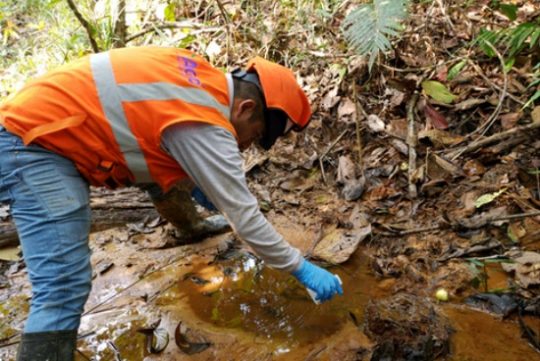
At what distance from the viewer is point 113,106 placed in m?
1.87

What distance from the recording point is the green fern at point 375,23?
2895 mm

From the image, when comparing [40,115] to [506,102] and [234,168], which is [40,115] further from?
[506,102]

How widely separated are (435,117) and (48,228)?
2.79 metres

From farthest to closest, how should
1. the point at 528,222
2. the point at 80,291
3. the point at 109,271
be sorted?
the point at 109,271
the point at 528,222
the point at 80,291

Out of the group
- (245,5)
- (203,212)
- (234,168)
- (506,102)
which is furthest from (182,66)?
(245,5)

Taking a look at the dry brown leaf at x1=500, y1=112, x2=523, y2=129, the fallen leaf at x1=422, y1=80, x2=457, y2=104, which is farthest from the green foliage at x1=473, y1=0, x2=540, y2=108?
the fallen leaf at x1=422, y1=80, x2=457, y2=104

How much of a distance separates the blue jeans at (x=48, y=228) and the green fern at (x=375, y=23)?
1.99 m

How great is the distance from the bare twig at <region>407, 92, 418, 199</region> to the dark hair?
1.48 m

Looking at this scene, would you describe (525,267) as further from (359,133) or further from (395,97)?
(395,97)

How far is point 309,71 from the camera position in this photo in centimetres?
446

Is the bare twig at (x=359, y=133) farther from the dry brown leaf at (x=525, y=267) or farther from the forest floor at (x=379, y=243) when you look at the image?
the dry brown leaf at (x=525, y=267)

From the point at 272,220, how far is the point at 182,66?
5.61 feet

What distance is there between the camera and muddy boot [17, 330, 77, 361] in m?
1.75

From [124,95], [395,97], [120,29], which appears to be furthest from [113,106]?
[120,29]
